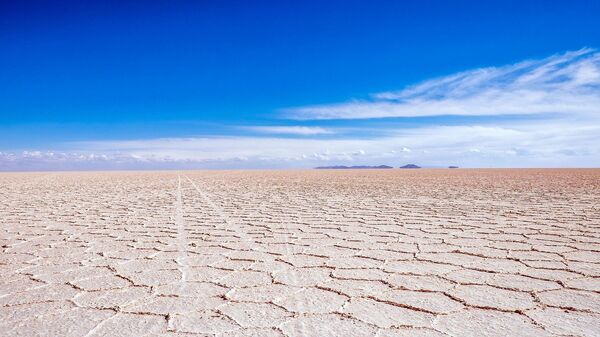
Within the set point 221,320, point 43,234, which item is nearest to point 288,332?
point 221,320

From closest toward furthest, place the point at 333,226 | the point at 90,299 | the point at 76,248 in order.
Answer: the point at 90,299, the point at 76,248, the point at 333,226

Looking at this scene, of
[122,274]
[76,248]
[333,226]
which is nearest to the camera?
[122,274]

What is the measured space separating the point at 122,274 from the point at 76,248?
1.01 m

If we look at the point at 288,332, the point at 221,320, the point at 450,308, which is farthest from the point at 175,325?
the point at 450,308

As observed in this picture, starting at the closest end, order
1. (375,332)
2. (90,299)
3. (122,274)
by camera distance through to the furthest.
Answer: (375,332), (90,299), (122,274)

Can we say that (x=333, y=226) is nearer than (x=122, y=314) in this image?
No

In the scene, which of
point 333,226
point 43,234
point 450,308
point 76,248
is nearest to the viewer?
point 450,308

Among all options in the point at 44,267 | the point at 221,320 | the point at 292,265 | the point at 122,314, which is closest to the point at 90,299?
the point at 122,314

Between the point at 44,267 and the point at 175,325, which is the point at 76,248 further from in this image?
the point at 175,325

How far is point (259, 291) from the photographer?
2258 millimetres

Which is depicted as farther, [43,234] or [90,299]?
[43,234]

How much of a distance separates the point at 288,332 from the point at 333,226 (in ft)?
9.17

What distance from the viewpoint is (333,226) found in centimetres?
450

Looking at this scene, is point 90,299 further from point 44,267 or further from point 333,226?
point 333,226
